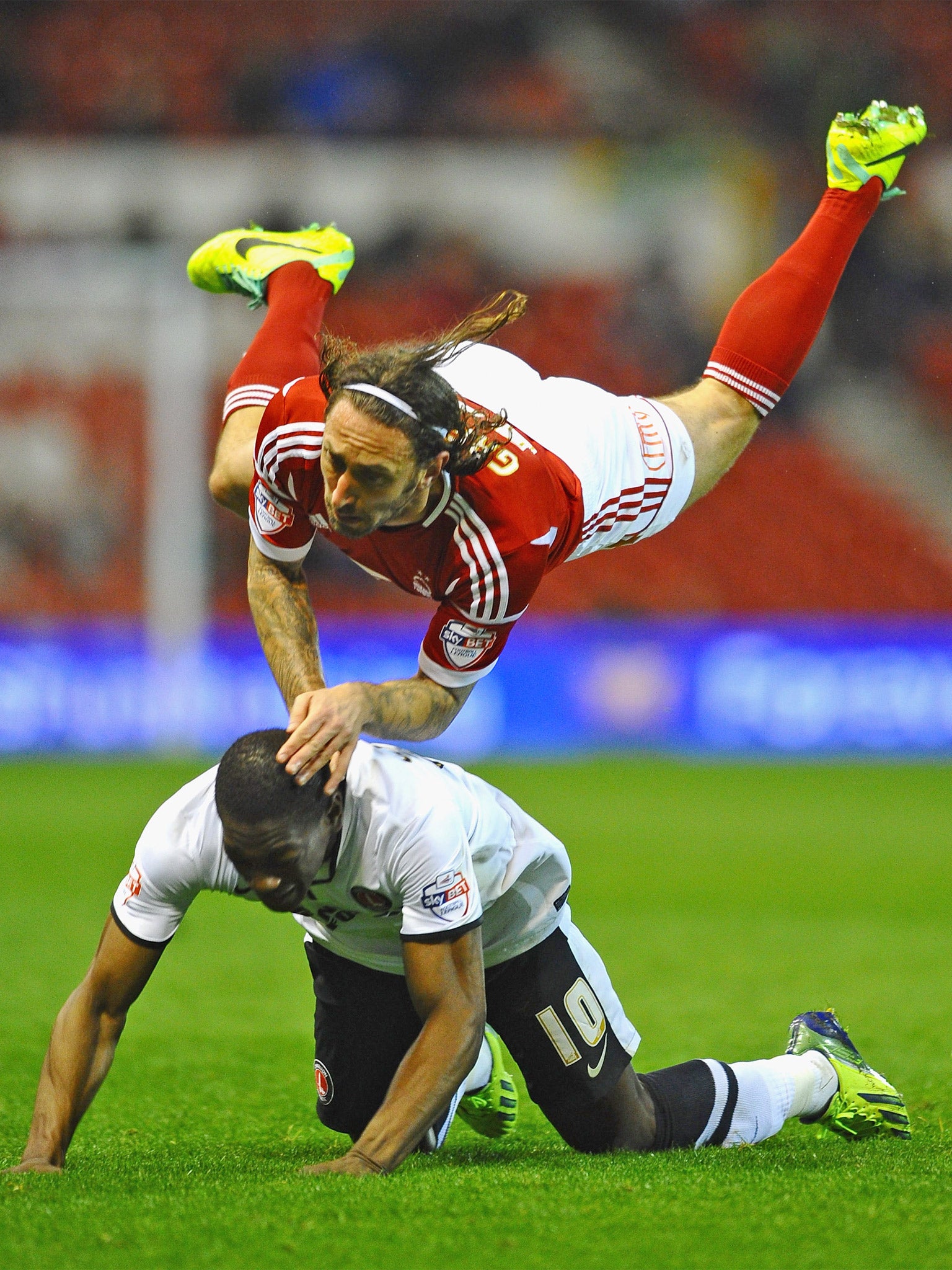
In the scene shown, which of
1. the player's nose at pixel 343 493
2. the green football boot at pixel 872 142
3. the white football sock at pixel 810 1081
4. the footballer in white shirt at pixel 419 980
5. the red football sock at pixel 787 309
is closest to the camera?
the footballer in white shirt at pixel 419 980

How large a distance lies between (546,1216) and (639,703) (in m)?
14.0

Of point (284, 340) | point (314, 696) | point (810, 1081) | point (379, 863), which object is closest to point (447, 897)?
point (379, 863)

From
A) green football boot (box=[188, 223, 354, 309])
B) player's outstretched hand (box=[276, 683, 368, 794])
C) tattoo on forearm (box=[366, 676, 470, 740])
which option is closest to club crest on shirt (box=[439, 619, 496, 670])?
tattoo on forearm (box=[366, 676, 470, 740])

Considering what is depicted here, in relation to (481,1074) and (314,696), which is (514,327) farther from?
(314,696)

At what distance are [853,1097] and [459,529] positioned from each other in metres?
2.00

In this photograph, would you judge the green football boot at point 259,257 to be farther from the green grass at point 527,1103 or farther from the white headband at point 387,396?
the green grass at point 527,1103

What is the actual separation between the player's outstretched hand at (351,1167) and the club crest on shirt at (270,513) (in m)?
2.05

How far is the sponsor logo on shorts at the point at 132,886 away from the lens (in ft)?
13.4

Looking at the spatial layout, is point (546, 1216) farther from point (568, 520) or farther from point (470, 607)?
point (568, 520)

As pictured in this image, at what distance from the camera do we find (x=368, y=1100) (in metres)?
4.61

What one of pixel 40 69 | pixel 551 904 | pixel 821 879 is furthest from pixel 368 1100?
pixel 40 69

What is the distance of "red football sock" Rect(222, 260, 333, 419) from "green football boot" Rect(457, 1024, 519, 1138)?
245 centimetres

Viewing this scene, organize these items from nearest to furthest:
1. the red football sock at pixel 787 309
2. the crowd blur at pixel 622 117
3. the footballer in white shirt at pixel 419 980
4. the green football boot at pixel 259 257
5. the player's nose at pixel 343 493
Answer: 1. the footballer in white shirt at pixel 419 980
2. the player's nose at pixel 343 493
3. the red football sock at pixel 787 309
4. the green football boot at pixel 259 257
5. the crowd blur at pixel 622 117

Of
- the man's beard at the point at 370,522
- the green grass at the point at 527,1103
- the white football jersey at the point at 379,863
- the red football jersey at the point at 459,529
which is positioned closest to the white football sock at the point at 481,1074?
the green grass at the point at 527,1103
